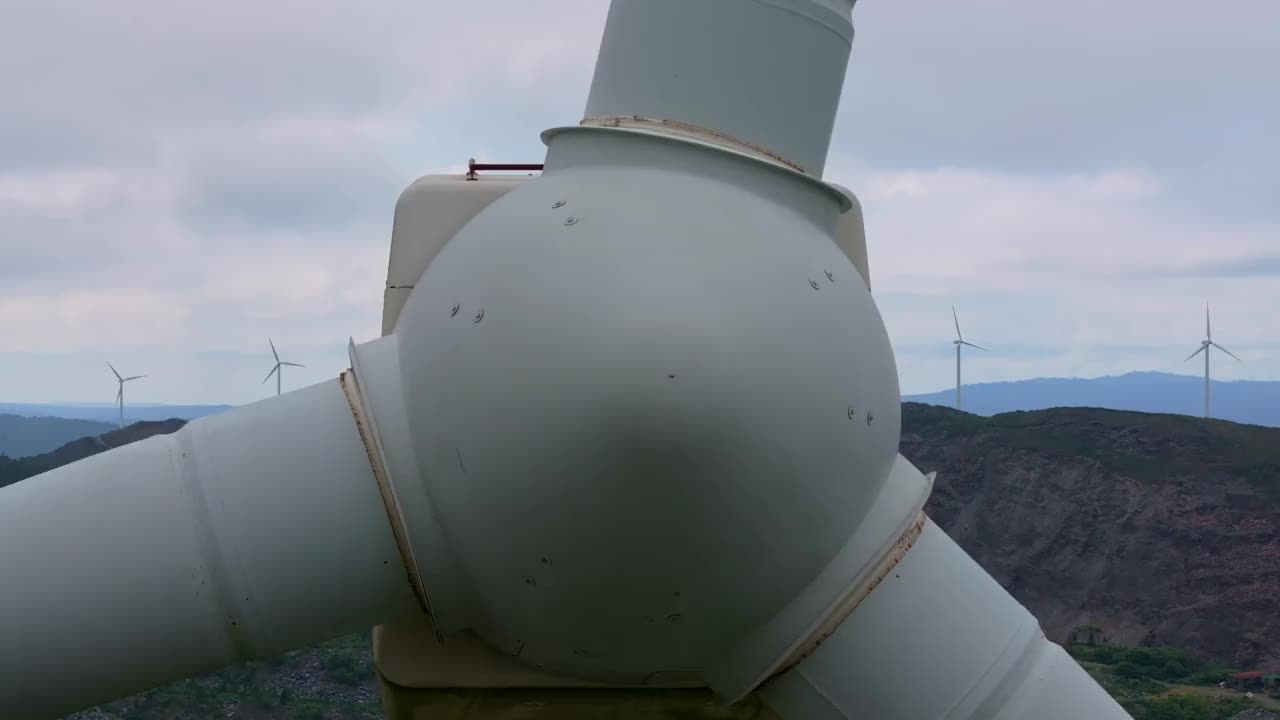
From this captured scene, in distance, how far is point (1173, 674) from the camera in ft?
185

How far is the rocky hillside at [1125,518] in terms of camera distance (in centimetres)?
6831

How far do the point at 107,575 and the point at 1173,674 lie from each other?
57.9 m

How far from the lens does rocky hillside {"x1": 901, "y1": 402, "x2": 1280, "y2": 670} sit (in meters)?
68.3

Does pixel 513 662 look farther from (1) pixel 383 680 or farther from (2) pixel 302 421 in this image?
(2) pixel 302 421

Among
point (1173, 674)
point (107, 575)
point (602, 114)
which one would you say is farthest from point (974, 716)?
point (1173, 674)

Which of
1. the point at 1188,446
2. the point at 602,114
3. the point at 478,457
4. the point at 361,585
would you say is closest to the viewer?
the point at 478,457

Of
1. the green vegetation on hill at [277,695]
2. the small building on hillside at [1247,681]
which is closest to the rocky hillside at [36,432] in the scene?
the green vegetation on hill at [277,695]

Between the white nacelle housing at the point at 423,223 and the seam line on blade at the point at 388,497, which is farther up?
the white nacelle housing at the point at 423,223

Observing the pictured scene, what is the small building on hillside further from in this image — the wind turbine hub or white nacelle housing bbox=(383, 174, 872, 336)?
the wind turbine hub

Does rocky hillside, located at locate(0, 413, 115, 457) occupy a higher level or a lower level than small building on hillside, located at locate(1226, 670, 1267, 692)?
lower

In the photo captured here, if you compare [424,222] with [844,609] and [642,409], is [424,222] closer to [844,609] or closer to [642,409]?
[642,409]

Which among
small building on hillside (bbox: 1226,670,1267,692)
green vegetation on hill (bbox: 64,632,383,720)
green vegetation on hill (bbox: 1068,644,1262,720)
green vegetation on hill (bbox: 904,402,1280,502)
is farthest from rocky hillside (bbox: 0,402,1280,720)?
green vegetation on hill (bbox: 64,632,383,720)

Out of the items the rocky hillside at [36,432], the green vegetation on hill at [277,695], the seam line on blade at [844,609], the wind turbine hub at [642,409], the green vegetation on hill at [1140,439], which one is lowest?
the rocky hillside at [36,432]

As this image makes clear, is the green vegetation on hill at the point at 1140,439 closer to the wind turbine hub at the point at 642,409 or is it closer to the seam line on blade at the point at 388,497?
the wind turbine hub at the point at 642,409
